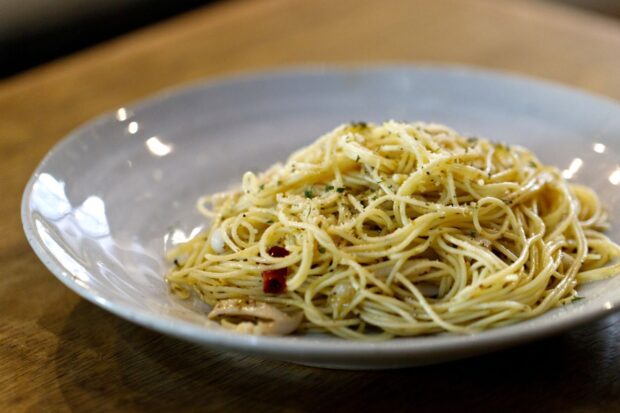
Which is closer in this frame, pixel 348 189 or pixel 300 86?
pixel 348 189

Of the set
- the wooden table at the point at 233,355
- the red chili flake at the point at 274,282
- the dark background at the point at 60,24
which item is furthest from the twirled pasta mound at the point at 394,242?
the dark background at the point at 60,24

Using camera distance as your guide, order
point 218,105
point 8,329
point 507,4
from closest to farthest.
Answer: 1. point 8,329
2. point 218,105
3. point 507,4

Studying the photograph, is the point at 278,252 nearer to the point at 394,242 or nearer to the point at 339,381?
the point at 394,242

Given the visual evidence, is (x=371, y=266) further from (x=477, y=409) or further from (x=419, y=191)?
(x=477, y=409)

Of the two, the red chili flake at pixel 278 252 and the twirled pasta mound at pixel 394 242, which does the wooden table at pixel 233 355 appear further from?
the red chili flake at pixel 278 252

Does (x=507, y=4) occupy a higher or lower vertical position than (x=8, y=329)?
higher

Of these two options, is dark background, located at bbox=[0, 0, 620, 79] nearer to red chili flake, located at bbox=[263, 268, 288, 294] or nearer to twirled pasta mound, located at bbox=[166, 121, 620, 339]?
twirled pasta mound, located at bbox=[166, 121, 620, 339]

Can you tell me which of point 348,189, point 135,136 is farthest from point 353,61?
point 348,189
